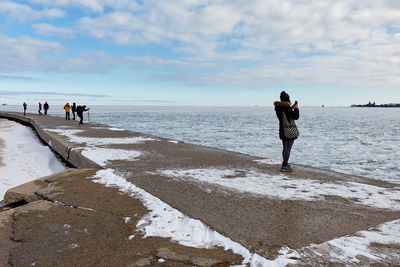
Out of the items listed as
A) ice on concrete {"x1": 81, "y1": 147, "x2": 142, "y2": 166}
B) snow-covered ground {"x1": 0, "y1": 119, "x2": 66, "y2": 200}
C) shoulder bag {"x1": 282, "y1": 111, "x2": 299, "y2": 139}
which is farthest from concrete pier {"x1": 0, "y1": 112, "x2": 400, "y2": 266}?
snow-covered ground {"x1": 0, "y1": 119, "x2": 66, "y2": 200}

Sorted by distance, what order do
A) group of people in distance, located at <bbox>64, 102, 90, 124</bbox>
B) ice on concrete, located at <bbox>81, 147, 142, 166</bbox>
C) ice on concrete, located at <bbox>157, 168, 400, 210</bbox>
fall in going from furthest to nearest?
group of people in distance, located at <bbox>64, 102, 90, 124</bbox> < ice on concrete, located at <bbox>81, 147, 142, 166</bbox> < ice on concrete, located at <bbox>157, 168, 400, 210</bbox>

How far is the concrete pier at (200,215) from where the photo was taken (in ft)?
8.13

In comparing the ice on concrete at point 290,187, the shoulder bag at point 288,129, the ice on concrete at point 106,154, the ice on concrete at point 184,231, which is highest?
the shoulder bag at point 288,129

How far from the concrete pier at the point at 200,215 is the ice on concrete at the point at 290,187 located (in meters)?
0.02

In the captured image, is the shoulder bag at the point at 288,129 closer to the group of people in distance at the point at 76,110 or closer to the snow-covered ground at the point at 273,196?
the snow-covered ground at the point at 273,196

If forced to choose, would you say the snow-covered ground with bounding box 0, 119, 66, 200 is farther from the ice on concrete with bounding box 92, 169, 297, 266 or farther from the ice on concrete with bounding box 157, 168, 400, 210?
the ice on concrete with bounding box 92, 169, 297, 266

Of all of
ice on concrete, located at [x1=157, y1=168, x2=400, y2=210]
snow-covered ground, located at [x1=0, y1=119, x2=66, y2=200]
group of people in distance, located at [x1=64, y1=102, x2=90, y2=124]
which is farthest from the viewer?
group of people in distance, located at [x1=64, y1=102, x2=90, y2=124]

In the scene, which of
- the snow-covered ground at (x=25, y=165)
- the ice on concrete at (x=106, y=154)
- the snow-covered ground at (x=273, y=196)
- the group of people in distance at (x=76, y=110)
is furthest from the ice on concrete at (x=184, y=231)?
the group of people in distance at (x=76, y=110)

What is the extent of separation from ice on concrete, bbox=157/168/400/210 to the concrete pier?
0.02 meters

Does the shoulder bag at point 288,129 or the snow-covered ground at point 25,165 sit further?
the snow-covered ground at point 25,165

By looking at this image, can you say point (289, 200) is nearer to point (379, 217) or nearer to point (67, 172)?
point (379, 217)

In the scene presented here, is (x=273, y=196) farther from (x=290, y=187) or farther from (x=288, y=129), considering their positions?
(x=288, y=129)

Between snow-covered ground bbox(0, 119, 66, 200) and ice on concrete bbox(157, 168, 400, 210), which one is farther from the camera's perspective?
snow-covered ground bbox(0, 119, 66, 200)

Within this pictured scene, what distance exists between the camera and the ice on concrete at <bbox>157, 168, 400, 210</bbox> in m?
4.10
